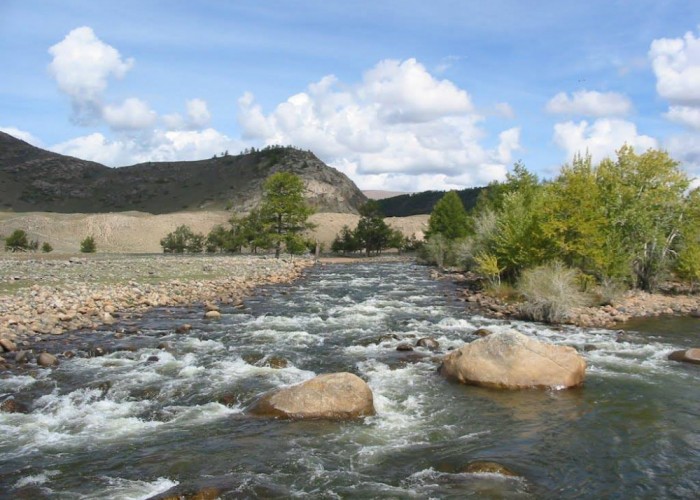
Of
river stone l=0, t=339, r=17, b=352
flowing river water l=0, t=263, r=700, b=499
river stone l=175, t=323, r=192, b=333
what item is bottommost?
flowing river water l=0, t=263, r=700, b=499

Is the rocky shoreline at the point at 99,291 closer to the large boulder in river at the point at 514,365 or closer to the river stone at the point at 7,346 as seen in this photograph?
the river stone at the point at 7,346

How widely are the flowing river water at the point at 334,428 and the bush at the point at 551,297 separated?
4.11 metres

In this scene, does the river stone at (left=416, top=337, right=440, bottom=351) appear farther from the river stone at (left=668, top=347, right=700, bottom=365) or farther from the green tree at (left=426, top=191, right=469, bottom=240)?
the green tree at (left=426, top=191, right=469, bottom=240)

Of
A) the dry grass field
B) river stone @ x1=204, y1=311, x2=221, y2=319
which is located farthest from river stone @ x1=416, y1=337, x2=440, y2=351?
the dry grass field

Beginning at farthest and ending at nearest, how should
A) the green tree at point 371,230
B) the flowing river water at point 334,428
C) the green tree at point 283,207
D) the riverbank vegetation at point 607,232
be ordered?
the green tree at point 371,230 < the green tree at point 283,207 < the riverbank vegetation at point 607,232 < the flowing river water at point 334,428

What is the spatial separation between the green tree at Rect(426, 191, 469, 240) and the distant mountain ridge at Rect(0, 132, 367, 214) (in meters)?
66.9

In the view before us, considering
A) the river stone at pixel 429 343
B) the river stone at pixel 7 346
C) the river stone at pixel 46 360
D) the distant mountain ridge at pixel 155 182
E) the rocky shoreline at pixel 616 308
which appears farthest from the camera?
the distant mountain ridge at pixel 155 182

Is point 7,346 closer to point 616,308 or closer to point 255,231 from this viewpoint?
point 616,308

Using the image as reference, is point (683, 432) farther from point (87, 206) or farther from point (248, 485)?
point (87, 206)

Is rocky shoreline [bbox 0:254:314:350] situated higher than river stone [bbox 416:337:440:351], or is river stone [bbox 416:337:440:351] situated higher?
rocky shoreline [bbox 0:254:314:350]

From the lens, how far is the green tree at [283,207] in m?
57.4

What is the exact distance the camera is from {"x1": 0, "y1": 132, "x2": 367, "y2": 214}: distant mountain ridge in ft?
459

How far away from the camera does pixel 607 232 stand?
2956 cm

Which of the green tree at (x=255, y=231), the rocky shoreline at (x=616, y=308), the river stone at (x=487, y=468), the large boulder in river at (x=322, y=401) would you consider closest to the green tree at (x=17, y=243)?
the green tree at (x=255, y=231)
